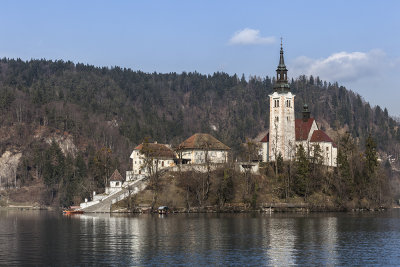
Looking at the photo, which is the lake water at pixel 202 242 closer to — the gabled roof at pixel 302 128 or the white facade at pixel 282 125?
the white facade at pixel 282 125

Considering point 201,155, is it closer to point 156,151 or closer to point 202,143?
point 202,143

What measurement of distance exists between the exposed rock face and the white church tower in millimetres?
72452

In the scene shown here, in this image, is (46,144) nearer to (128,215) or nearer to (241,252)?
(128,215)

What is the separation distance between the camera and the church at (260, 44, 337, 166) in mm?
132375

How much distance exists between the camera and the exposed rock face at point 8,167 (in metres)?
168

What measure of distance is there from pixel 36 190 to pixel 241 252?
110m

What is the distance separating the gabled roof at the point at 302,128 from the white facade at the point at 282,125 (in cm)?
235

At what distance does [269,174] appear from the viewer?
125625mm

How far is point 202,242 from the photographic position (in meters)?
65.0

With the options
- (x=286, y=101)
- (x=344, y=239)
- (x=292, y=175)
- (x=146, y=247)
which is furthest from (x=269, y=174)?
(x=146, y=247)

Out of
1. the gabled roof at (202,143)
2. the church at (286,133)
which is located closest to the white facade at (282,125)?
the church at (286,133)

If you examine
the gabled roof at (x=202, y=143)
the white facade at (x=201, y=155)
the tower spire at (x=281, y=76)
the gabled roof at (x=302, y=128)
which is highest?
the tower spire at (x=281, y=76)

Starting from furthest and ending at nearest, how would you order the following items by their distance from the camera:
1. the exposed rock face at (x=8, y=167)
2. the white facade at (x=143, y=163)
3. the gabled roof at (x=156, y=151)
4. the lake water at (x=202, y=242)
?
1. the exposed rock face at (x=8, y=167)
2. the white facade at (x=143, y=163)
3. the gabled roof at (x=156, y=151)
4. the lake water at (x=202, y=242)

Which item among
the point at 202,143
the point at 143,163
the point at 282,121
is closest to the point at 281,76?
the point at 282,121
